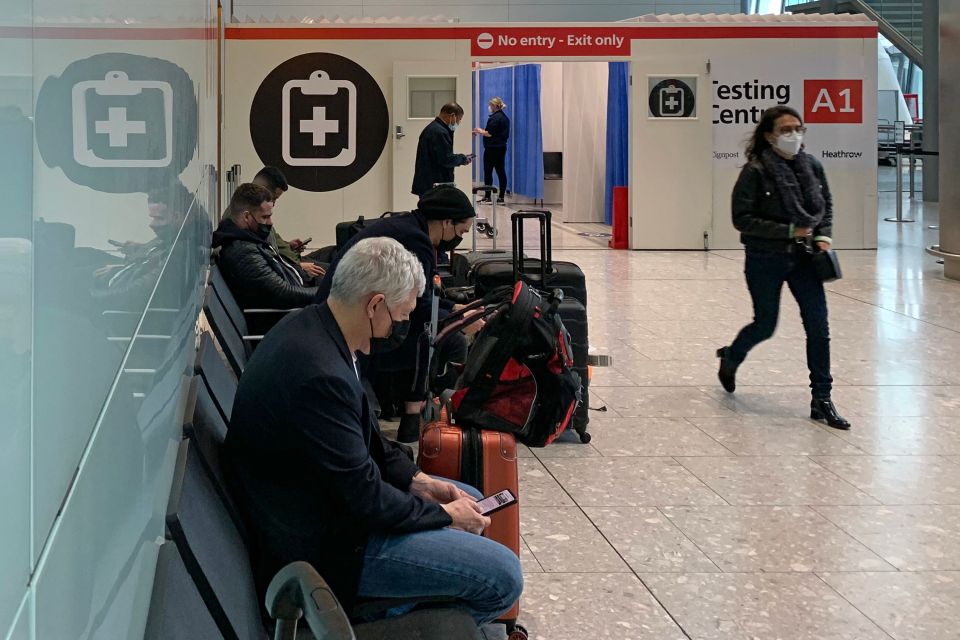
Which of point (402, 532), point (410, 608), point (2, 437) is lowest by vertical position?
point (410, 608)

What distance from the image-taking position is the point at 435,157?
12.2 metres

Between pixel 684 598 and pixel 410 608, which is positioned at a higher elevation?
pixel 410 608

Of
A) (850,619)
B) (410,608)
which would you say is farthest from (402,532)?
(850,619)

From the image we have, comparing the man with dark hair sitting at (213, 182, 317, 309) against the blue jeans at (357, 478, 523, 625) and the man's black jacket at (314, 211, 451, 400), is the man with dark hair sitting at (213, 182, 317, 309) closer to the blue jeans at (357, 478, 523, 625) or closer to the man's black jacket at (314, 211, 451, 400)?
the man's black jacket at (314, 211, 451, 400)

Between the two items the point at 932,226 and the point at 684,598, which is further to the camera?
the point at 932,226

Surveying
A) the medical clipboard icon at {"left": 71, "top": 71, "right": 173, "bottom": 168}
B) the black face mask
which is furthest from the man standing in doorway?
the medical clipboard icon at {"left": 71, "top": 71, "right": 173, "bottom": 168}

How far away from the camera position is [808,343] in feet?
20.2

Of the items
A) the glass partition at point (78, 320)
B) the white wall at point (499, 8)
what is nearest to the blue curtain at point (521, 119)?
the white wall at point (499, 8)

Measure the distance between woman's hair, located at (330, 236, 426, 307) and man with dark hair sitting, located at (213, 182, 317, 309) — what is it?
3.05 meters

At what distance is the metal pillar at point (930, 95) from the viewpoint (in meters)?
21.2

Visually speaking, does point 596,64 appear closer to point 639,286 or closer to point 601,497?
point 639,286

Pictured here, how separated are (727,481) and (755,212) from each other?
1.79m

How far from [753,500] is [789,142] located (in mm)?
2139

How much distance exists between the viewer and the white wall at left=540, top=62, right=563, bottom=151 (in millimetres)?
21953
